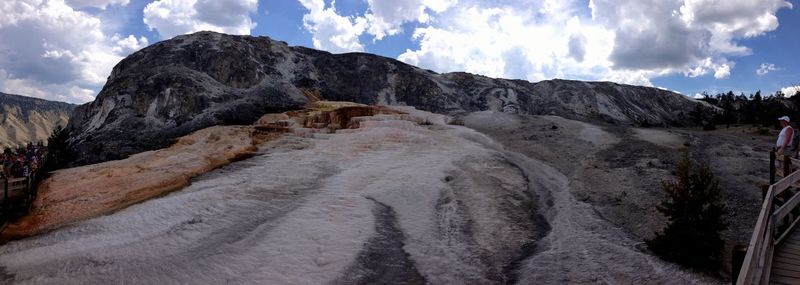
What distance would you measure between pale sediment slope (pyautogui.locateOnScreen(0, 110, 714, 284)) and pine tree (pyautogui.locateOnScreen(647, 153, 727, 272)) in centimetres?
39

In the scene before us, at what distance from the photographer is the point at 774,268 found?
21.8 ft

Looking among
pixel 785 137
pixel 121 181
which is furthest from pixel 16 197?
pixel 785 137

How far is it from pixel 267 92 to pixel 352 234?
24174mm

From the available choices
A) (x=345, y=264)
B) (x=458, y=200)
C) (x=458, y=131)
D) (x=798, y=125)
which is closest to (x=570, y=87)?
(x=798, y=125)

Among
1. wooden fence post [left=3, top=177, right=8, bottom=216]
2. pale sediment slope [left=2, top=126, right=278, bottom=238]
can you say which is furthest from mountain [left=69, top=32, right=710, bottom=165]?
wooden fence post [left=3, top=177, right=8, bottom=216]

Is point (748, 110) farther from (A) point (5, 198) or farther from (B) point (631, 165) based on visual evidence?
(A) point (5, 198)

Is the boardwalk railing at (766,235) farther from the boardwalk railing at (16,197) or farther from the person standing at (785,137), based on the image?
the boardwalk railing at (16,197)

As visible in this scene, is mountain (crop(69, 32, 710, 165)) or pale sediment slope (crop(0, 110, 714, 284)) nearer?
pale sediment slope (crop(0, 110, 714, 284))

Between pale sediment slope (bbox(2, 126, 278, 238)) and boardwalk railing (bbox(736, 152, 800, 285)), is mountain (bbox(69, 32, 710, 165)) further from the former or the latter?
boardwalk railing (bbox(736, 152, 800, 285))

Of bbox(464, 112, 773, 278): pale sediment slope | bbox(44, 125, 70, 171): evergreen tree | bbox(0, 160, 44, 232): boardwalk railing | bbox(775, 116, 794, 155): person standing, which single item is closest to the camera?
bbox(775, 116, 794, 155): person standing

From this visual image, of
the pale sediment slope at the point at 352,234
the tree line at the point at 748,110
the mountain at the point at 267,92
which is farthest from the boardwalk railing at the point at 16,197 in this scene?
the tree line at the point at 748,110

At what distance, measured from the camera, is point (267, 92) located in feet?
109

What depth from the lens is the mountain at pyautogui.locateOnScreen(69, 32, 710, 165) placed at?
89.5 feet

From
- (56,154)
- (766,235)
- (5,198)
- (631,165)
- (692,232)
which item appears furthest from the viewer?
(56,154)
